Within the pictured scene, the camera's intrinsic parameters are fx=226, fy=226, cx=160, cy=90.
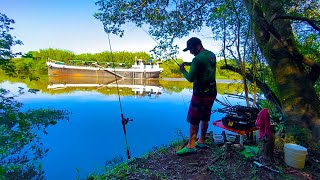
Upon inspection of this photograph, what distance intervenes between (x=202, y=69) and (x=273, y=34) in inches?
72.9

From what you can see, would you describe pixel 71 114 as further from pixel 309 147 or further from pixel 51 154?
pixel 309 147

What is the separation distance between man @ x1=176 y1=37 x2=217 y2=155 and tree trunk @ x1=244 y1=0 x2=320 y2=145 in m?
1.60

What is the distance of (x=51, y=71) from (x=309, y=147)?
52763 millimetres

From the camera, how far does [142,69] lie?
48125 mm

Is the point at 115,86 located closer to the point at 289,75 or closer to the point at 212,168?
the point at 289,75

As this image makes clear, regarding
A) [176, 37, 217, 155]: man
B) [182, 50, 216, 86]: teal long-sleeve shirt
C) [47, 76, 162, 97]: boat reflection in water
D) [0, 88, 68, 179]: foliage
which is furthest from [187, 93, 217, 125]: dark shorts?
[47, 76, 162, 97]: boat reflection in water

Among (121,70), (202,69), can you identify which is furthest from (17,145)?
(121,70)

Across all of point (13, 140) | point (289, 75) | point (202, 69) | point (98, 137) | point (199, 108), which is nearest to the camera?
point (202, 69)

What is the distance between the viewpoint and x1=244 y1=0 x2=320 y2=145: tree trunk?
3.96m

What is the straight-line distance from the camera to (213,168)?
294 centimetres

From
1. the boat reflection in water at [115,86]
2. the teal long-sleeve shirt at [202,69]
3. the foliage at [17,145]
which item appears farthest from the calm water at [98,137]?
the boat reflection in water at [115,86]

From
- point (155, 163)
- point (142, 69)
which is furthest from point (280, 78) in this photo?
point (142, 69)

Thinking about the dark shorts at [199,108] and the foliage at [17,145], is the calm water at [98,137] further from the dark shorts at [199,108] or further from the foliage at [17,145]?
the dark shorts at [199,108]

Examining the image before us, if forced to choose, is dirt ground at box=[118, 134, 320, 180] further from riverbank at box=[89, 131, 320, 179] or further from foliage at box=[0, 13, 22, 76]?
foliage at box=[0, 13, 22, 76]
